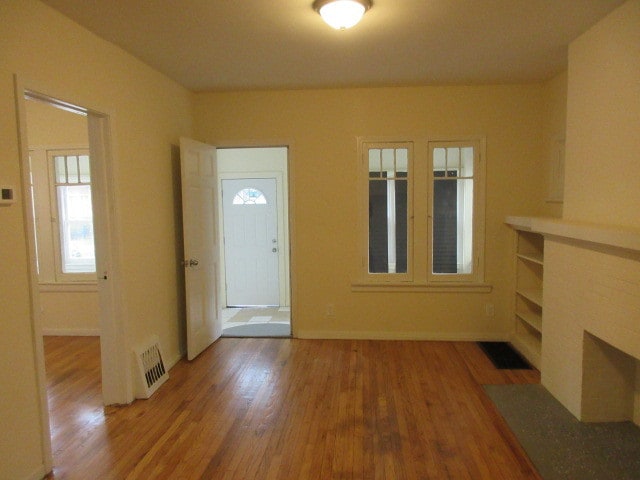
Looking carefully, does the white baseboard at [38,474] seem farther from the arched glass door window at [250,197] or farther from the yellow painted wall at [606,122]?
the arched glass door window at [250,197]

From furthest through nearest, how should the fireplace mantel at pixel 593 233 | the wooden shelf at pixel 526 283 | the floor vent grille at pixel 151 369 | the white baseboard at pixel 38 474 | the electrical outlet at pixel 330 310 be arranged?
1. the electrical outlet at pixel 330 310
2. the wooden shelf at pixel 526 283
3. the floor vent grille at pixel 151 369
4. the white baseboard at pixel 38 474
5. the fireplace mantel at pixel 593 233

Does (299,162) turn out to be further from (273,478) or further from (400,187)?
(273,478)

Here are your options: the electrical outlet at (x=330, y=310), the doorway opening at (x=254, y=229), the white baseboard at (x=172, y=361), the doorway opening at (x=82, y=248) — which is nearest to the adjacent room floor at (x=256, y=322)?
the doorway opening at (x=254, y=229)

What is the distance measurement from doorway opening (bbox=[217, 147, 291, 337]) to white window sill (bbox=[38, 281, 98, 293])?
180 centimetres

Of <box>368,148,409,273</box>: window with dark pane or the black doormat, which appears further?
<box>368,148,409,273</box>: window with dark pane

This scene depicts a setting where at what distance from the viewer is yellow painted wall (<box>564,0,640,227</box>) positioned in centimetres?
240

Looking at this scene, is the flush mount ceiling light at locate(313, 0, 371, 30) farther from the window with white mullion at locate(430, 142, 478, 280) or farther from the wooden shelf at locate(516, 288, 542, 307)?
the wooden shelf at locate(516, 288, 542, 307)

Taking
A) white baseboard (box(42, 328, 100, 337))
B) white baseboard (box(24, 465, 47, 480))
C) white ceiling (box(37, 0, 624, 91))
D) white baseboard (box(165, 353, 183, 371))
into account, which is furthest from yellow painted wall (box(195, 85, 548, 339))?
white baseboard (box(24, 465, 47, 480))

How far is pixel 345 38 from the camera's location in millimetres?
2943

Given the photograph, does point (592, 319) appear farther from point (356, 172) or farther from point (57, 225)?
point (57, 225)

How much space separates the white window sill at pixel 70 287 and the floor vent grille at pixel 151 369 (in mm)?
1642

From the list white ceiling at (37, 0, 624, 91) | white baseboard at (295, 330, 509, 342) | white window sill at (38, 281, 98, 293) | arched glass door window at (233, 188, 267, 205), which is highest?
white ceiling at (37, 0, 624, 91)

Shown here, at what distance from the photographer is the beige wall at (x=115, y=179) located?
2.08 meters

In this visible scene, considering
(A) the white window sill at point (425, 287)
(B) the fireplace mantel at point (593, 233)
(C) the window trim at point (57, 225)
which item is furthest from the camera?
(C) the window trim at point (57, 225)
